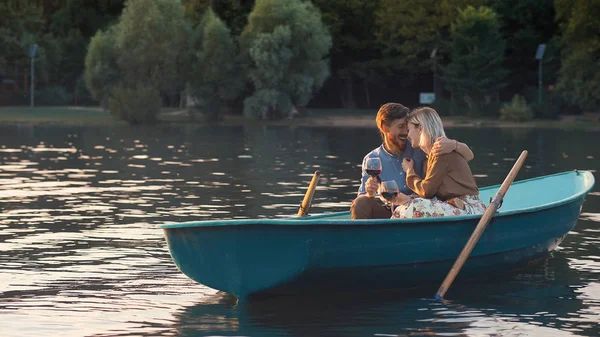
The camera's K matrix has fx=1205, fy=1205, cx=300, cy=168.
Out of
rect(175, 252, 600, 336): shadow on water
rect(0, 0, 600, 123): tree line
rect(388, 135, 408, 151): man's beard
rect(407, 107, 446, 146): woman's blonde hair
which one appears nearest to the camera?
rect(175, 252, 600, 336): shadow on water

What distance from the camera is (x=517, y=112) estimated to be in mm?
61031

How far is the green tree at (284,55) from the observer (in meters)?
61.0

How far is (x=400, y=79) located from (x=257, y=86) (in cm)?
1219

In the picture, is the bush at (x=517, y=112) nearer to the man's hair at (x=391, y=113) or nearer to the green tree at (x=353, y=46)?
the green tree at (x=353, y=46)

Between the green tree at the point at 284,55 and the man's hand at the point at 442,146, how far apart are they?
163 feet

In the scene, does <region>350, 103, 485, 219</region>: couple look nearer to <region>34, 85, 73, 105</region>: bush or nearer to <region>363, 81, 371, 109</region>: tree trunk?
<region>363, 81, 371, 109</region>: tree trunk

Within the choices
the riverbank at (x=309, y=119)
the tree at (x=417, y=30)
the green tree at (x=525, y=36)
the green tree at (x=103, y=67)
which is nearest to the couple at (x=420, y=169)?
the riverbank at (x=309, y=119)

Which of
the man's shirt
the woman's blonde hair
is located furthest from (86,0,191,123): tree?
the woman's blonde hair

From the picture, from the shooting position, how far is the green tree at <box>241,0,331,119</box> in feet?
200

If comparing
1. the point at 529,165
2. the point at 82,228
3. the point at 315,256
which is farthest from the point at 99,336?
the point at 529,165

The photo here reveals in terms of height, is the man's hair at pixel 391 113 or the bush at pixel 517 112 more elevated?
the man's hair at pixel 391 113

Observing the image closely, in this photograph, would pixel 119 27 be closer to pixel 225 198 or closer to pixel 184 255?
pixel 225 198

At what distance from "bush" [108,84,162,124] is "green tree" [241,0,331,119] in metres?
4.90

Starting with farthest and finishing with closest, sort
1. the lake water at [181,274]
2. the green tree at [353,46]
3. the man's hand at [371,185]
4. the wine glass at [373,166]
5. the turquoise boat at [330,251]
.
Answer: the green tree at [353,46]
the man's hand at [371,185]
the wine glass at [373,166]
the turquoise boat at [330,251]
the lake water at [181,274]
